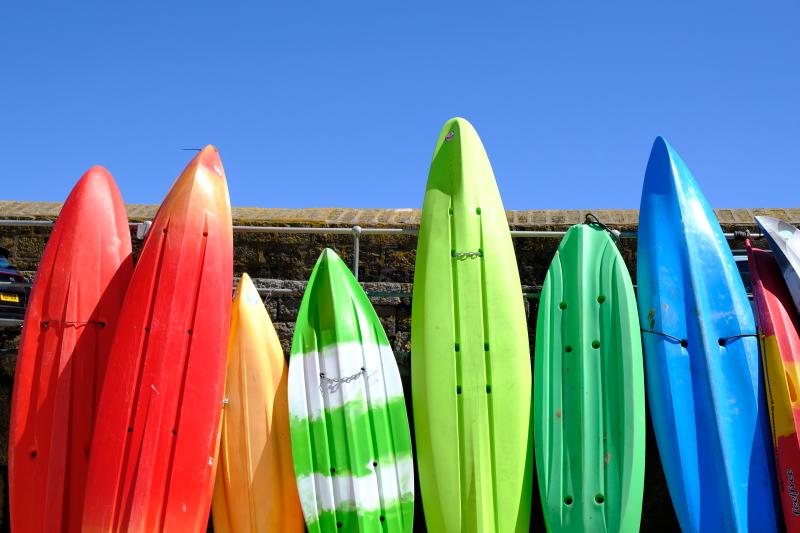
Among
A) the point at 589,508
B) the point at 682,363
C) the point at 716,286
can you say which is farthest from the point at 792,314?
the point at 589,508

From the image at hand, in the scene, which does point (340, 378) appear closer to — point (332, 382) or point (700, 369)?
point (332, 382)

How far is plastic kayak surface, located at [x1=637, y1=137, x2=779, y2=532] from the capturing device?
241cm

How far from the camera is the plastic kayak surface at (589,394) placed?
2.44 m

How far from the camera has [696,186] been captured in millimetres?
2969

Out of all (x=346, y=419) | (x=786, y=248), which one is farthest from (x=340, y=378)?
(x=786, y=248)

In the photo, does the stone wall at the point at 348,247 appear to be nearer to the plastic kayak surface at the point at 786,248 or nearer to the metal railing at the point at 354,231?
the metal railing at the point at 354,231

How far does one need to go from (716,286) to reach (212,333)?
1740mm

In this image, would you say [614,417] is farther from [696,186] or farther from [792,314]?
[696,186]

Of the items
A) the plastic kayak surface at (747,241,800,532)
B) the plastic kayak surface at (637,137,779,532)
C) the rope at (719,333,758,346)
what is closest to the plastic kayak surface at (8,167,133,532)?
the plastic kayak surface at (637,137,779,532)

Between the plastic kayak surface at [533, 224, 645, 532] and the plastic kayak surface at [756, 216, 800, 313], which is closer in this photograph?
the plastic kayak surface at [533, 224, 645, 532]

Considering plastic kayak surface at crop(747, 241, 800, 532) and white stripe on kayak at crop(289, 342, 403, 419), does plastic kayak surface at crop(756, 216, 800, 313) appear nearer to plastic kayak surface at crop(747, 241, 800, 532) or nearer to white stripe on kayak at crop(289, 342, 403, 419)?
plastic kayak surface at crop(747, 241, 800, 532)

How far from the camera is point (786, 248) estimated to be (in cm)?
277

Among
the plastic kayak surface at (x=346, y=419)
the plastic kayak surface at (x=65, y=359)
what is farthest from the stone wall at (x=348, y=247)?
the plastic kayak surface at (x=65, y=359)

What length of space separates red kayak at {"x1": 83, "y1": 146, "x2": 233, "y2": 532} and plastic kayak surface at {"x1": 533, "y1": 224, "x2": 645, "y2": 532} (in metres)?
1.10
